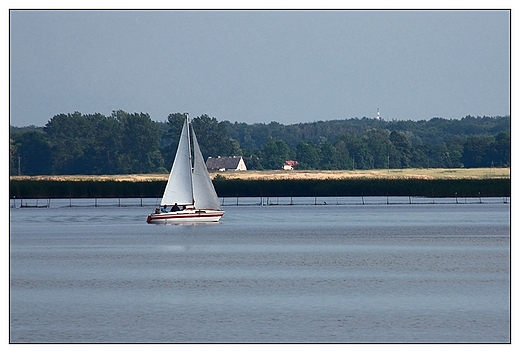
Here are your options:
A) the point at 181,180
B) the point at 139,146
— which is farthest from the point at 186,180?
the point at 139,146

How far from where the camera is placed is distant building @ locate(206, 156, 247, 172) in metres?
153

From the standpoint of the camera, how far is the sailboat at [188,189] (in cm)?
5678

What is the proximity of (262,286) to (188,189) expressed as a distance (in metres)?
26.6

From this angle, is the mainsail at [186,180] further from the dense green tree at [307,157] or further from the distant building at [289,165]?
the dense green tree at [307,157]

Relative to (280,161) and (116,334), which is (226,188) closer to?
(280,161)

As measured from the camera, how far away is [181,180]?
56750mm

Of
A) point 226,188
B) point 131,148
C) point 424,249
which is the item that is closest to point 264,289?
point 424,249

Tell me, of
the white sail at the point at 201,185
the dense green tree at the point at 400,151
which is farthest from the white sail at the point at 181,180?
the dense green tree at the point at 400,151

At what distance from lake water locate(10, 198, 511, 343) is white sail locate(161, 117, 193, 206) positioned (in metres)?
2.19

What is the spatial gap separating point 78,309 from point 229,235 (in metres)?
28.4

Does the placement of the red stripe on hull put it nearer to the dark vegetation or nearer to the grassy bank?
the dark vegetation

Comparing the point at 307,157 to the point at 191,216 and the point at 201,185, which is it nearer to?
the point at 191,216

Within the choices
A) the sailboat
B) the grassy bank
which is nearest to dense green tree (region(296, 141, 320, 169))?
the grassy bank

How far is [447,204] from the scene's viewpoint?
350 feet
